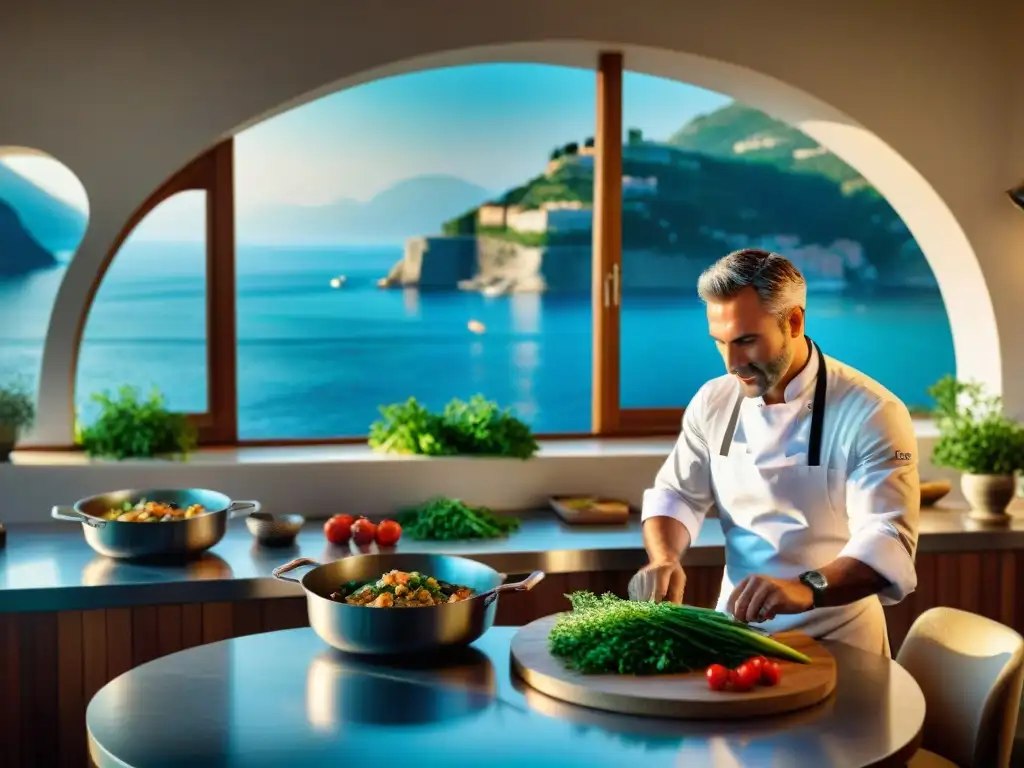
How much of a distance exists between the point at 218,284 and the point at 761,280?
2.55 meters

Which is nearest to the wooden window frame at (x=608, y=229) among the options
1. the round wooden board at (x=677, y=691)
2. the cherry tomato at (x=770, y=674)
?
the round wooden board at (x=677, y=691)

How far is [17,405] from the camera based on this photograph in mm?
4406

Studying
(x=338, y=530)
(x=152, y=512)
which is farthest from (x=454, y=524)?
(x=152, y=512)

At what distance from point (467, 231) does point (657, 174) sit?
33.5 inches

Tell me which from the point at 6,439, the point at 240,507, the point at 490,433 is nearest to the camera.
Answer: the point at 240,507

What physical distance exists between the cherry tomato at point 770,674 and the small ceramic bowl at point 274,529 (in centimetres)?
203

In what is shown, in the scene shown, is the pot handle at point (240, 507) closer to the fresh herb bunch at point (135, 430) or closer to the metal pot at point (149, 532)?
A: the metal pot at point (149, 532)

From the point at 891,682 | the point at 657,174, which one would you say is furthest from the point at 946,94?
the point at 891,682

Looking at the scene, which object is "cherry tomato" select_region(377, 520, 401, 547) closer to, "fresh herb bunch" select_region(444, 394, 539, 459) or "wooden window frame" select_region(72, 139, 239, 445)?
"fresh herb bunch" select_region(444, 394, 539, 459)

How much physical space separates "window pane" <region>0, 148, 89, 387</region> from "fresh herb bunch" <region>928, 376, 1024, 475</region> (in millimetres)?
3286

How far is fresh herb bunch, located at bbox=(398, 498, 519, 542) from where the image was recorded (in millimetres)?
4234

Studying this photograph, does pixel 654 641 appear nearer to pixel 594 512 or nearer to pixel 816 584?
pixel 816 584

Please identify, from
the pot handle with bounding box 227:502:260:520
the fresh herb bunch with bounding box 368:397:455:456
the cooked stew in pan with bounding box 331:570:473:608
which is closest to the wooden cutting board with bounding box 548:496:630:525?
the fresh herb bunch with bounding box 368:397:455:456

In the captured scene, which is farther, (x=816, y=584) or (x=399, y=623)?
(x=816, y=584)
